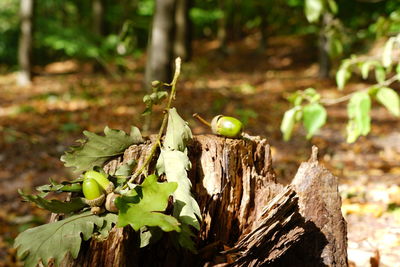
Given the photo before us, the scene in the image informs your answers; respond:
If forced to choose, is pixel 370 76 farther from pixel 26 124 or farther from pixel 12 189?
pixel 12 189

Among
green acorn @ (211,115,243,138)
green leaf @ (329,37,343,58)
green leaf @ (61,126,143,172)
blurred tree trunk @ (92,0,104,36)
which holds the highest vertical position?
blurred tree trunk @ (92,0,104,36)

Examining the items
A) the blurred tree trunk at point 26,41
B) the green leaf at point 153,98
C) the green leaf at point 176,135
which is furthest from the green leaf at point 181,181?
the blurred tree trunk at point 26,41

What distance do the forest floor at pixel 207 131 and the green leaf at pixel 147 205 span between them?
1.35 meters

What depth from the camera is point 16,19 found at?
15281mm

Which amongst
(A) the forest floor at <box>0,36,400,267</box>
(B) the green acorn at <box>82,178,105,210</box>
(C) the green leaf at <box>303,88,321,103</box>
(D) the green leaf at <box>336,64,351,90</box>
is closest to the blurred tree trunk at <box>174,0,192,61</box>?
(A) the forest floor at <box>0,36,400,267</box>

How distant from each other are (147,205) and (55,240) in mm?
337

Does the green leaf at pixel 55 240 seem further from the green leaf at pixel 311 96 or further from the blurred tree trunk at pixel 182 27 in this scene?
the blurred tree trunk at pixel 182 27

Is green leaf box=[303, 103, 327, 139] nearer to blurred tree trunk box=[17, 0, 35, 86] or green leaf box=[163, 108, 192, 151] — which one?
green leaf box=[163, 108, 192, 151]

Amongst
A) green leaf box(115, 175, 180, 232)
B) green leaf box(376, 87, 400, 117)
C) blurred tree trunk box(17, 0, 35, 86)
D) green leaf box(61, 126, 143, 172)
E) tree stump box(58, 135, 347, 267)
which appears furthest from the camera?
blurred tree trunk box(17, 0, 35, 86)

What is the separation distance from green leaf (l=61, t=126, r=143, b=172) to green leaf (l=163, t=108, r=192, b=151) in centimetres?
16

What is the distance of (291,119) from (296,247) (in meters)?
0.86

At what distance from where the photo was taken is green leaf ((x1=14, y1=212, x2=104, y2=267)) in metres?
1.27

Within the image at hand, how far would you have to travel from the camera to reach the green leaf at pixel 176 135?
151 centimetres

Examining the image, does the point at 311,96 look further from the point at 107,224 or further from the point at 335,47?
the point at 107,224
